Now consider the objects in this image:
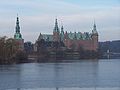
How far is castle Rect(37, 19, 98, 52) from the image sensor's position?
161 meters

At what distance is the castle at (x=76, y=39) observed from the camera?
161m

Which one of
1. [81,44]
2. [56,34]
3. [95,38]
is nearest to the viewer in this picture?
[56,34]

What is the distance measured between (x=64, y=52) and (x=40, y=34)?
46.7 feet

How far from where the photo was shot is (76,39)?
168 metres

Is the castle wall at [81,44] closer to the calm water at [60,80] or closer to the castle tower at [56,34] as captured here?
the castle tower at [56,34]

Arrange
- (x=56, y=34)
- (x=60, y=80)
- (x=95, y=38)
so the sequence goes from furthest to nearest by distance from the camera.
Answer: (x=95, y=38) < (x=56, y=34) < (x=60, y=80)

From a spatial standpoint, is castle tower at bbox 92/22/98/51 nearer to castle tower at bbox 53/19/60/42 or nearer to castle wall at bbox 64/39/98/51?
castle wall at bbox 64/39/98/51

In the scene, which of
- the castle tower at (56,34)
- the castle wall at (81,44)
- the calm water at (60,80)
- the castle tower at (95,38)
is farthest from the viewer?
the castle tower at (95,38)

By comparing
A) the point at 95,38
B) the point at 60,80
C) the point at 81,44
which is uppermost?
the point at 95,38

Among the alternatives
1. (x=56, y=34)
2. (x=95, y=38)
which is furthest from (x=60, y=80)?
(x=95, y=38)

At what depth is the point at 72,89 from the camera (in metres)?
24.2

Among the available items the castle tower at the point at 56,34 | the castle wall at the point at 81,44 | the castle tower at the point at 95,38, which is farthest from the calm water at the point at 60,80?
the castle tower at the point at 95,38

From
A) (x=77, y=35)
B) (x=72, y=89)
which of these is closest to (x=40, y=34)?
(x=77, y=35)

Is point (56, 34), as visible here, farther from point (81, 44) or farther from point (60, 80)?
point (60, 80)
